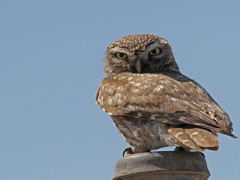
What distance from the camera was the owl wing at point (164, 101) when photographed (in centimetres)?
568

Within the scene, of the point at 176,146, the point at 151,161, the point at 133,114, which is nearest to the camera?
the point at 151,161

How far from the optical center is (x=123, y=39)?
864 cm

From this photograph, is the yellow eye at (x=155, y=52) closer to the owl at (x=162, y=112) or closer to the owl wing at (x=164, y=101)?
the owl at (x=162, y=112)

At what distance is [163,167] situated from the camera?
4.67 metres

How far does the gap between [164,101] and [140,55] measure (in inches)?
83.0

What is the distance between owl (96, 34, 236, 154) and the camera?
5438 mm

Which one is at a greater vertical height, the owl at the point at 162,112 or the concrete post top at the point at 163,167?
the owl at the point at 162,112

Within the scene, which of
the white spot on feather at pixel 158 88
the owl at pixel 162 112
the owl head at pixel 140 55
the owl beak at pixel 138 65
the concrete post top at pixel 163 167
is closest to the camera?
the concrete post top at pixel 163 167

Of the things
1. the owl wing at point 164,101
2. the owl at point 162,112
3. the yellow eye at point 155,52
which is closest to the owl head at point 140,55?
the yellow eye at point 155,52

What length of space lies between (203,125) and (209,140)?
0.42m

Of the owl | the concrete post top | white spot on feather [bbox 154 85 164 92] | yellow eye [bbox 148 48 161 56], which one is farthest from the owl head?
the concrete post top

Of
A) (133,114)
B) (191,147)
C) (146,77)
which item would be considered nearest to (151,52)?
(146,77)

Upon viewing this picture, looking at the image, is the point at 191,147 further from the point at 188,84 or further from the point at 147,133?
the point at 188,84

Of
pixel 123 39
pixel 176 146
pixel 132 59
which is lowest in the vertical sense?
pixel 176 146
